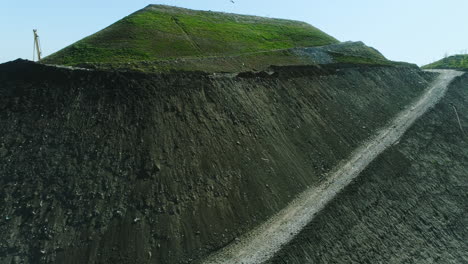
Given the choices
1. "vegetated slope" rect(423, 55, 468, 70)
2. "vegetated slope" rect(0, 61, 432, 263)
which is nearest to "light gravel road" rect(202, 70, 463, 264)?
"vegetated slope" rect(0, 61, 432, 263)

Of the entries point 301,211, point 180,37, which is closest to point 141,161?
point 301,211

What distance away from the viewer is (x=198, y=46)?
34750 mm

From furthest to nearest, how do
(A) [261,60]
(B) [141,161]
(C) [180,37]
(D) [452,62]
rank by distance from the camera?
1. (D) [452,62]
2. (C) [180,37]
3. (A) [261,60]
4. (B) [141,161]

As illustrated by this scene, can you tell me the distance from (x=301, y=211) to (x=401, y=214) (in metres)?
5.68

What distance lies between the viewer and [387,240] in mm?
19891

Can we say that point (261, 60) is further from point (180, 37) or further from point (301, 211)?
point (301, 211)

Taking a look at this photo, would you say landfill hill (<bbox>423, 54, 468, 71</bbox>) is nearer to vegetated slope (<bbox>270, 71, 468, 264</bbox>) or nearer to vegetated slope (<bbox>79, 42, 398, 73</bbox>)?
vegetated slope (<bbox>79, 42, 398, 73</bbox>)

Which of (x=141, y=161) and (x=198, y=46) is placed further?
(x=198, y=46)

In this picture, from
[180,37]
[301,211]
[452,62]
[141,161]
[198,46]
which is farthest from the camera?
[452,62]

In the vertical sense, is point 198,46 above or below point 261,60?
above

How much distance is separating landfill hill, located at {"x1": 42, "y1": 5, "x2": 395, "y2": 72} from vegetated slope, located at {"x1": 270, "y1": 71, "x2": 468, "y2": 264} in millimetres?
11794

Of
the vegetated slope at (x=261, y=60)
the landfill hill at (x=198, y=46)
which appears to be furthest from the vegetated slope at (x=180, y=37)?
the vegetated slope at (x=261, y=60)

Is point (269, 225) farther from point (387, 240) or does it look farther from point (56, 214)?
point (56, 214)

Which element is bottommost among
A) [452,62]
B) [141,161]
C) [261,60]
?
[452,62]
